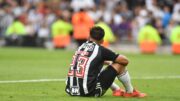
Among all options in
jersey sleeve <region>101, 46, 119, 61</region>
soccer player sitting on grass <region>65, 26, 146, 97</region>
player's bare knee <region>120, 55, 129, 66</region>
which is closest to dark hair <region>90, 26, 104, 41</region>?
soccer player sitting on grass <region>65, 26, 146, 97</region>

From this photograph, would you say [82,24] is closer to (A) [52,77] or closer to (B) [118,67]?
(A) [52,77]

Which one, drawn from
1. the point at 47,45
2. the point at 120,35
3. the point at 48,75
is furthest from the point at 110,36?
the point at 48,75

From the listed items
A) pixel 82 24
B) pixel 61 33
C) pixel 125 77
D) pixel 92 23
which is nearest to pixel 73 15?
pixel 61 33

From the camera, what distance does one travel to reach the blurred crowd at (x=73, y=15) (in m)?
31.8

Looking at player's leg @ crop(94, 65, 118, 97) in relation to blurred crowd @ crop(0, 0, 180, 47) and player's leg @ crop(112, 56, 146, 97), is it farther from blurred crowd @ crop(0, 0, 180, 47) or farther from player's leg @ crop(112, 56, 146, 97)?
blurred crowd @ crop(0, 0, 180, 47)

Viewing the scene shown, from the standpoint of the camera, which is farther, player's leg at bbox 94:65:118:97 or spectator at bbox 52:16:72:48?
spectator at bbox 52:16:72:48

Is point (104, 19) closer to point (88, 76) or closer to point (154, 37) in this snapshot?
point (154, 37)

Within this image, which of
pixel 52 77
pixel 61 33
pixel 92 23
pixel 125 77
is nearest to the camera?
pixel 125 77

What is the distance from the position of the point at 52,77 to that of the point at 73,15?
1664 cm

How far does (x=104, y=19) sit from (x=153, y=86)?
18.3m

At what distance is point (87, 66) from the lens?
11570mm

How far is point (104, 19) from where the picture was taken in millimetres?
32750

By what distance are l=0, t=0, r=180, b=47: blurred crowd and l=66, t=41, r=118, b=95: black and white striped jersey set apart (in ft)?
56.2

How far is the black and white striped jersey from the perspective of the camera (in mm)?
11562
